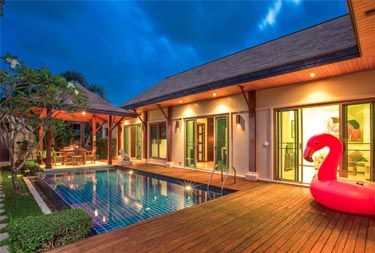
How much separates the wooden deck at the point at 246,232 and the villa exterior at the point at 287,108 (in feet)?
7.36

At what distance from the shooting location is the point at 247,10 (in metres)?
44.4

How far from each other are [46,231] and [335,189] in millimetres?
4634

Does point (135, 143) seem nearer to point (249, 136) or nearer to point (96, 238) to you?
point (249, 136)

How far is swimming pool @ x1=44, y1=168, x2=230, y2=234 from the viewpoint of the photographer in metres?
4.54

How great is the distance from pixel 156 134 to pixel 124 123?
3.55 meters

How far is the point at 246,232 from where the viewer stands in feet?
10.2

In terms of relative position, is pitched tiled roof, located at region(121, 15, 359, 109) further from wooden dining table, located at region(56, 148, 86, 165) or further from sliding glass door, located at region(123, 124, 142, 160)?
wooden dining table, located at region(56, 148, 86, 165)

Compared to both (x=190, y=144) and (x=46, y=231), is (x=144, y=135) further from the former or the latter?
(x=46, y=231)

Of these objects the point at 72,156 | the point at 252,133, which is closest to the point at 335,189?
the point at 252,133

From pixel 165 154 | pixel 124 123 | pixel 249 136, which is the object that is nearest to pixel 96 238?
pixel 249 136

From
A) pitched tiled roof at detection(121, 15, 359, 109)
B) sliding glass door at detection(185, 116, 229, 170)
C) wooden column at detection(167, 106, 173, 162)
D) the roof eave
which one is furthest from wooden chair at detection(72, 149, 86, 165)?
the roof eave

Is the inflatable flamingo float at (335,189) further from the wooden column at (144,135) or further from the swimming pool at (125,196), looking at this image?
the wooden column at (144,135)

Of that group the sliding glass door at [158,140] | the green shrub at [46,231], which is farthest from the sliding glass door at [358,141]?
the sliding glass door at [158,140]

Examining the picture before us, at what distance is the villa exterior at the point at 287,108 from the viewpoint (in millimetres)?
4992
